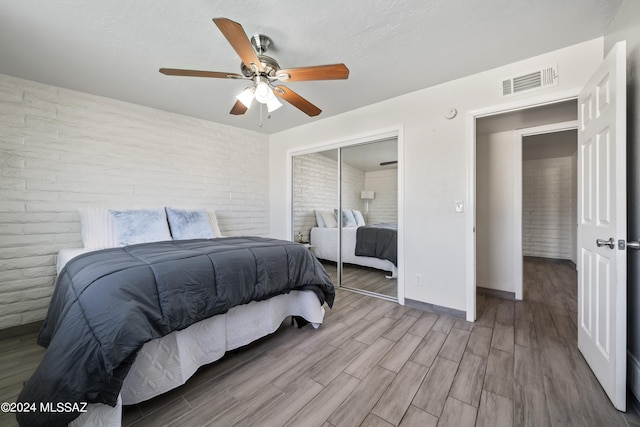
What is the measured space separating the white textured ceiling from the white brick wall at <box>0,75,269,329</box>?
0.30 m

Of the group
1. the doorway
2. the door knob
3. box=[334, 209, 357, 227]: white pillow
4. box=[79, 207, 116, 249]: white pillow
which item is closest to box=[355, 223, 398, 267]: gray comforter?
box=[334, 209, 357, 227]: white pillow

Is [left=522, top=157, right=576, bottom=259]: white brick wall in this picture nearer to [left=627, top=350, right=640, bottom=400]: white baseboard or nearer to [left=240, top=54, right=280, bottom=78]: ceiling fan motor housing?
[left=627, top=350, right=640, bottom=400]: white baseboard

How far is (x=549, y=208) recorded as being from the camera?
520 centimetres

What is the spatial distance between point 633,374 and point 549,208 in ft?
16.5

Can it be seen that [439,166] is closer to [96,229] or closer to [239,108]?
[239,108]

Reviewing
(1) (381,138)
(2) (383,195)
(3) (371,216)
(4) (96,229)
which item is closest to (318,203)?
(3) (371,216)

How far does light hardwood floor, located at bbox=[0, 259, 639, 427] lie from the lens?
1.29 meters

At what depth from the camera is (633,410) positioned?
1311mm

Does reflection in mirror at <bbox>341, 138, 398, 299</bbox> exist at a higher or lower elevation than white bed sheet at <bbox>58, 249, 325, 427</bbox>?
higher

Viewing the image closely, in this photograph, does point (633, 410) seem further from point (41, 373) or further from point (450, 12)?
point (41, 373)

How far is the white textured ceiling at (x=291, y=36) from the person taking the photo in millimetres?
1550

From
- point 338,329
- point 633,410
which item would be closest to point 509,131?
point 633,410

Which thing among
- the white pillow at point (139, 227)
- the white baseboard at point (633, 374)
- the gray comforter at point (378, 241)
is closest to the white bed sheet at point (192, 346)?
the white pillow at point (139, 227)

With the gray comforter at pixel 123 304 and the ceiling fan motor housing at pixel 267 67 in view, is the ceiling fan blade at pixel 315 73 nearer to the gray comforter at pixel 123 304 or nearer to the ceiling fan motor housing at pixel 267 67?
the ceiling fan motor housing at pixel 267 67
